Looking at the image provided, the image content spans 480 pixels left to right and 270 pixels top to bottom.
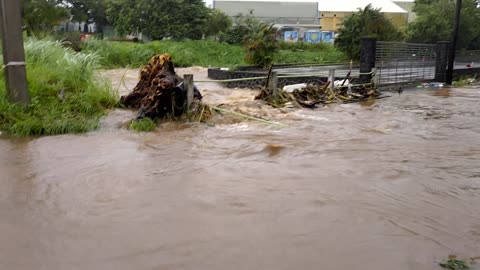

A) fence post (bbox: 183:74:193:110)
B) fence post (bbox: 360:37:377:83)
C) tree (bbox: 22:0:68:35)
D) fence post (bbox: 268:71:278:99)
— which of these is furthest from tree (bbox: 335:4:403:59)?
fence post (bbox: 183:74:193:110)

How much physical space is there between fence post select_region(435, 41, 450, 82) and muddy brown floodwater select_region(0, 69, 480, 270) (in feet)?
34.9

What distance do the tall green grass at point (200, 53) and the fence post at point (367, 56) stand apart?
10818 millimetres

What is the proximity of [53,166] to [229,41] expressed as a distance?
28934mm

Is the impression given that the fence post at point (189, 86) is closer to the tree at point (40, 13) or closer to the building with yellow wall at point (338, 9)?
the tree at point (40, 13)

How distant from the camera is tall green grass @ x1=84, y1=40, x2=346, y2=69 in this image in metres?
25.6

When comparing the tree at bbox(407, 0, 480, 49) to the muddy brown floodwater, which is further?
the tree at bbox(407, 0, 480, 49)

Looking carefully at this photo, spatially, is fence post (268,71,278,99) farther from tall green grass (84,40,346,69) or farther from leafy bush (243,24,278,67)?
tall green grass (84,40,346,69)

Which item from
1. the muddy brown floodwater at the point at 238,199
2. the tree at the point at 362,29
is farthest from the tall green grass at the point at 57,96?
the tree at the point at 362,29

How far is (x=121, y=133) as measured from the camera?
8.76 m

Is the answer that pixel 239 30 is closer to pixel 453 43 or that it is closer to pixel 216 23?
pixel 216 23

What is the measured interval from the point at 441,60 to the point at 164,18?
20.7 metres

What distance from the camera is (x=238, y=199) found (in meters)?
5.25

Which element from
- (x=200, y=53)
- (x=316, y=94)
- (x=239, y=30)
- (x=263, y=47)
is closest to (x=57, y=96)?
(x=316, y=94)

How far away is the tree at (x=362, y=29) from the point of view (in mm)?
29125
